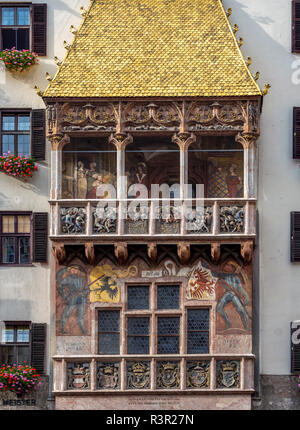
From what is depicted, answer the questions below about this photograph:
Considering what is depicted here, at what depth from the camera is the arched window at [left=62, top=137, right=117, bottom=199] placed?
30578 millimetres

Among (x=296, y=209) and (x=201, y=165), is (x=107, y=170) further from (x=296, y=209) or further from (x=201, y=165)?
(x=296, y=209)

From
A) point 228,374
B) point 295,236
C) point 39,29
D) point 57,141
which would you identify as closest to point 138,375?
point 228,374

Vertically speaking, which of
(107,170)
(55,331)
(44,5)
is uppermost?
(44,5)

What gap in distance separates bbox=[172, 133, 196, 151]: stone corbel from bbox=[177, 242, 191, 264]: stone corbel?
7.61 ft

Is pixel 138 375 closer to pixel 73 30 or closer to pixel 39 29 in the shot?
pixel 73 30

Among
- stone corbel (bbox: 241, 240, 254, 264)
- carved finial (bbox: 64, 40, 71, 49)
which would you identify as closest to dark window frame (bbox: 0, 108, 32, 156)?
carved finial (bbox: 64, 40, 71, 49)

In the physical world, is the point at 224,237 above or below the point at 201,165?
below

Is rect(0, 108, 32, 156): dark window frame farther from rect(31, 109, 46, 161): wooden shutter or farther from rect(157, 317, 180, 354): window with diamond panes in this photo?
rect(157, 317, 180, 354): window with diamond panes

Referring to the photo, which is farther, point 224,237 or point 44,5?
point 44,5

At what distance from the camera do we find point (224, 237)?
29.0m

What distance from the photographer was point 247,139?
95.7 feet

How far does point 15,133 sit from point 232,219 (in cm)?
607

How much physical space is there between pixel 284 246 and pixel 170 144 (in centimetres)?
392
